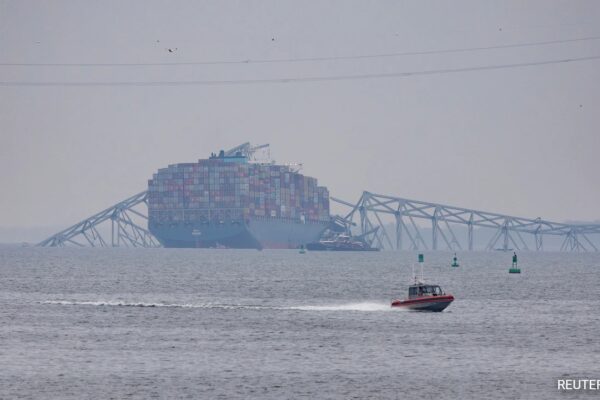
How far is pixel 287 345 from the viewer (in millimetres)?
76125

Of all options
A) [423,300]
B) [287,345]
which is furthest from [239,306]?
[287,345]

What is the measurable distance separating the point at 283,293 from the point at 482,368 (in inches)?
2536

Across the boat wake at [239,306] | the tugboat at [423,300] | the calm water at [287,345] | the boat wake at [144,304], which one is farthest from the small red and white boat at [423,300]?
the boat wake at [144,304]

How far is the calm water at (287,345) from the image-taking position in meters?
59.8

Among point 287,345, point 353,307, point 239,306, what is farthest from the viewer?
point 239,306

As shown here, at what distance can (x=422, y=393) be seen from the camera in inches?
2296

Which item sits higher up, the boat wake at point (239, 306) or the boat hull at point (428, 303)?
the boat hull at point (428, 303)

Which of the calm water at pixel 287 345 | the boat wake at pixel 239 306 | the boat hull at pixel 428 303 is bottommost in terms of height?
the calm water at pixel 287 345

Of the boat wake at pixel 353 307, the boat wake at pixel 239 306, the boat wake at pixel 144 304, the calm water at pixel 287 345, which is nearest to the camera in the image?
the calm water at pixel 287 345

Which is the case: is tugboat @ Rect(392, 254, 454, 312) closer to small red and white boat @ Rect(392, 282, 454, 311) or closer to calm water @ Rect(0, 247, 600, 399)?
small red and white boat @ Rect(392, 282, 454, 311)

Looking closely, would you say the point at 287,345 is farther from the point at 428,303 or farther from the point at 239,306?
the point at 239,306

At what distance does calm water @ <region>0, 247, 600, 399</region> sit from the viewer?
196ft

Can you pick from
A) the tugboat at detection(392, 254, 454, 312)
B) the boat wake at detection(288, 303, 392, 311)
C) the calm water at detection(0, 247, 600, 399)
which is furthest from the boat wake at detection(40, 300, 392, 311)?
the tugboat at detection(392, 254, 454, 312)

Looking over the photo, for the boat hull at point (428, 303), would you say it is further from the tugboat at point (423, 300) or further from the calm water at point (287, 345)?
the calm water at point (287, 345)
